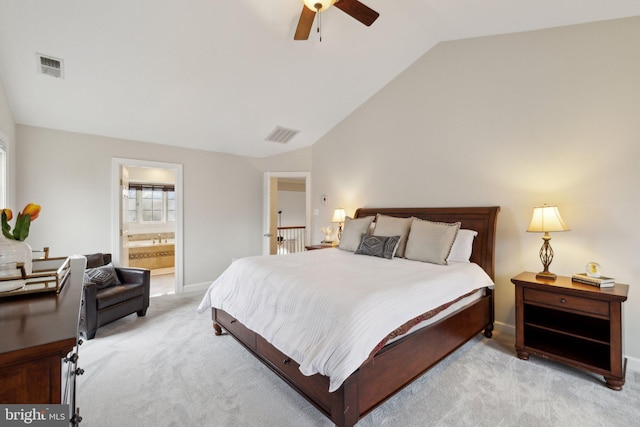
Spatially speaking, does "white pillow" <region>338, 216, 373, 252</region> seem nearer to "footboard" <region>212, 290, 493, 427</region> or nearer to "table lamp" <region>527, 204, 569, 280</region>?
"footboard" <region>212, 290, 493, 427</region>

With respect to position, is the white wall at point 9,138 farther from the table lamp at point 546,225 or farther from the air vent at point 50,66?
the table lamp at point 546,225

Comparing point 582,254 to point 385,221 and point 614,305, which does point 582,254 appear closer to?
point 614,305

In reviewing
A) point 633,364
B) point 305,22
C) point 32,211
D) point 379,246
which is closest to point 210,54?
point 305,22

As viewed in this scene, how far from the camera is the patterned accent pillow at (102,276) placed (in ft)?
10.3

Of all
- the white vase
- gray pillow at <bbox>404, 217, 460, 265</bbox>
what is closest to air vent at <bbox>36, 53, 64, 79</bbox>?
the white vase

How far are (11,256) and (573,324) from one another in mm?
3842

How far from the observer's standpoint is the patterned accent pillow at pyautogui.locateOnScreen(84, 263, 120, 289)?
315 cm

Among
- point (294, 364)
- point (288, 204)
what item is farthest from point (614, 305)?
point (288, 204)

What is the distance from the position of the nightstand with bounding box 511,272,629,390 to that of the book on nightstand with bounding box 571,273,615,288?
0.11 ft

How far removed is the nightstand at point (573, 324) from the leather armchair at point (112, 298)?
409cm

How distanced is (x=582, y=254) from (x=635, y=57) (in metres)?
1.75

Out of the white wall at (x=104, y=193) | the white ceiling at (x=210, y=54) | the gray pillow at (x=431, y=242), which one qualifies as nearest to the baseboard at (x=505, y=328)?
the gray pillow at (x=431, y=242)

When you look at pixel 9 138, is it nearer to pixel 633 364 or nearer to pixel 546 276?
pixel 546 276

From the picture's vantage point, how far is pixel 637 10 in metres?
2.36
